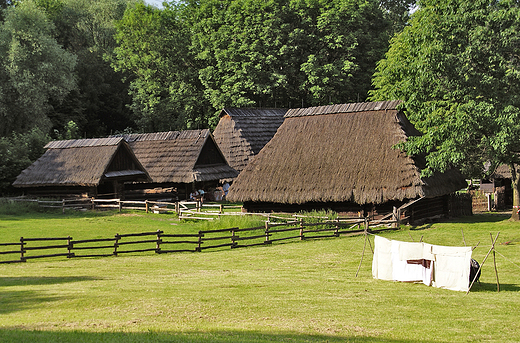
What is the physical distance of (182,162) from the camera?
3894 cm

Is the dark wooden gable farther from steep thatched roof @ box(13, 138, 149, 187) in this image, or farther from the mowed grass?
the mowed grass

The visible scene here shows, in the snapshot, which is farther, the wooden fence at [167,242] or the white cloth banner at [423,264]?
the wooden fence at [167,242]

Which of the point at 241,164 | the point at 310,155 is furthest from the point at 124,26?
the point at 310,155

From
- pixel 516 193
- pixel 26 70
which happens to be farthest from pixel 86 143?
pixel 516 193

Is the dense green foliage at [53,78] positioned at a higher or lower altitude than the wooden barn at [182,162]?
higher

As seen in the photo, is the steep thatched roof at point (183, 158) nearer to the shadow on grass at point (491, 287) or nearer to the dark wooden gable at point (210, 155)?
the dark wooden gable at point (210, 155)

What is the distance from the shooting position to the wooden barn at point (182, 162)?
3831 cm

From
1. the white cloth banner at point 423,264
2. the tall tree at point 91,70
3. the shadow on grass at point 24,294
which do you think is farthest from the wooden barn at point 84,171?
the white cloth banner at point 423,264

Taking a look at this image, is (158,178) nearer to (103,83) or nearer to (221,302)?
(221,302)

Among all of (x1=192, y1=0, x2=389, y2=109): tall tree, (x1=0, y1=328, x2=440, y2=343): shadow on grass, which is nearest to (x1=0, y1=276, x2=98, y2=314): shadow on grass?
(x1=0, y1=328, x2=440, y2=343): shadow on grass

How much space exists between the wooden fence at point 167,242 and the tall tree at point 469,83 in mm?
5002

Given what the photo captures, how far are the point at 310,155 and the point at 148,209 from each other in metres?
11.2

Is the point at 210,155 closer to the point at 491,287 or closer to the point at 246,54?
the point at 246,54

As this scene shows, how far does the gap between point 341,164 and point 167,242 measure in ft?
35.3
